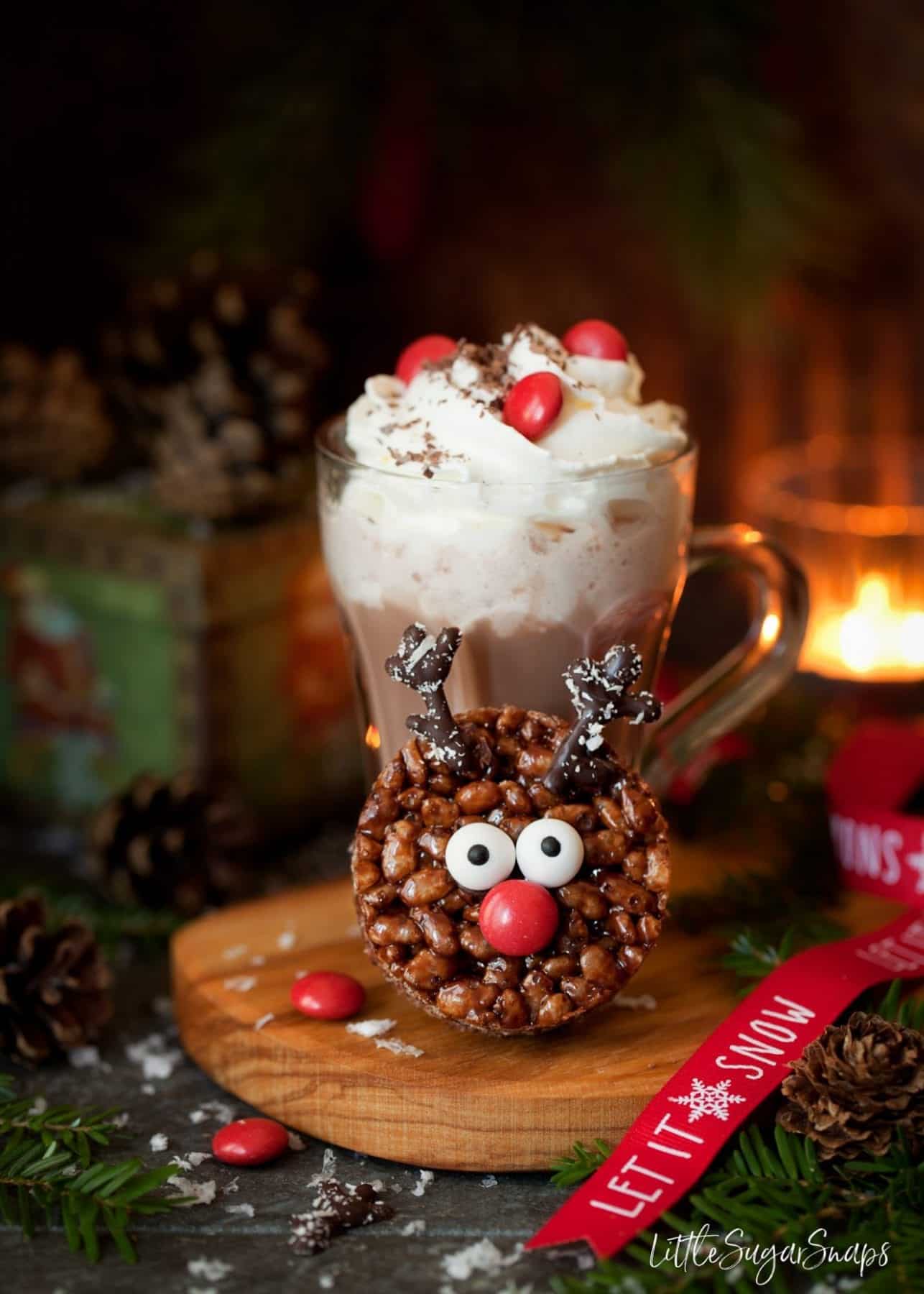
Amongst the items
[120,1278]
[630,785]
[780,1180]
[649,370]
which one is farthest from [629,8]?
[120,1278]

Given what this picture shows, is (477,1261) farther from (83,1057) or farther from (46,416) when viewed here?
(46,416)

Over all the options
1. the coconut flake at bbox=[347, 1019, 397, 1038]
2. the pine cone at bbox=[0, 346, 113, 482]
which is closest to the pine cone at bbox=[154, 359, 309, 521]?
the pine cone at bbox=[0, 346, 113, 482]

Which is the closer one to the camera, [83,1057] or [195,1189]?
[195,1189]

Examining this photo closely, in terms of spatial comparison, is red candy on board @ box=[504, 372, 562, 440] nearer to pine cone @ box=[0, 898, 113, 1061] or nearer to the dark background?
pine cone @ box=[0, 898, 113, 1061]

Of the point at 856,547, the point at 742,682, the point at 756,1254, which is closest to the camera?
the point at 756,1254

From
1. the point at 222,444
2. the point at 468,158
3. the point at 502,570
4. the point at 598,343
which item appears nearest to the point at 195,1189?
the point at 502,570

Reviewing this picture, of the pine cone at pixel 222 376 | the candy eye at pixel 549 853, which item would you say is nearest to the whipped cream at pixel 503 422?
the candy eye at pixel 549 853

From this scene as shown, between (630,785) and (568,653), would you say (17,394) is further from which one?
(630,785)
